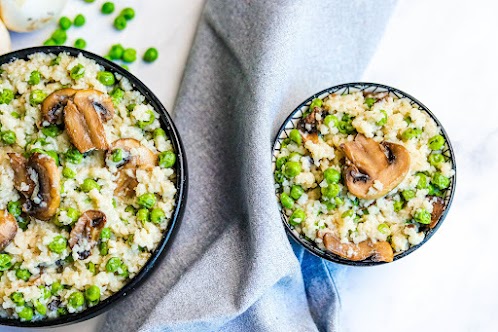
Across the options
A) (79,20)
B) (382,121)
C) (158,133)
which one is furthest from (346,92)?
(79,20)

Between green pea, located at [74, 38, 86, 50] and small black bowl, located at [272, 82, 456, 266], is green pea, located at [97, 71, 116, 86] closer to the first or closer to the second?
green pea, located at [74, 38, 86, 50]

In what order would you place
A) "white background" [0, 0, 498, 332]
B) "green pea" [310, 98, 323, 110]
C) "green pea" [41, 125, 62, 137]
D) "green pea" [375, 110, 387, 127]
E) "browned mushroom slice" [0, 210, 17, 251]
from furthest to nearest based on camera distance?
1. "white background" [0, 0, 498, 332]
2. "green pea" [310, 98, 323, 110]
3. "green pea" [375, 110, 387, 127]
4. "green pea" [41, 125, 62, 137]
5. "browned mushroom slice" [0, 210, 17, 251]

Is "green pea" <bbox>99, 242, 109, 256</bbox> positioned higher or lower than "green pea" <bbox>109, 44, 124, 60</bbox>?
lower

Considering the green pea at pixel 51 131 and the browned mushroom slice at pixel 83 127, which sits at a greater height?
the browned mushroom slice at pixel 83 127

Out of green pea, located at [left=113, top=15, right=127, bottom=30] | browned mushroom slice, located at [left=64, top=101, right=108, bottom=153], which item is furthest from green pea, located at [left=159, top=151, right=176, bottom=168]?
green pea, located at [left=113, top=15, right=127, bottom=30]

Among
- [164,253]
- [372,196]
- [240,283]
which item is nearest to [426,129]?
[372,196]

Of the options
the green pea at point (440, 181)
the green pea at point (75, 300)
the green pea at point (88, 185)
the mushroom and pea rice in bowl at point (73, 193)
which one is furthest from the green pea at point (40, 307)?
the green pea at point (440, 181)

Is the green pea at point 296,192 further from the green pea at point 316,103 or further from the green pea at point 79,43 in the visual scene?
the green pea at point 79,43
